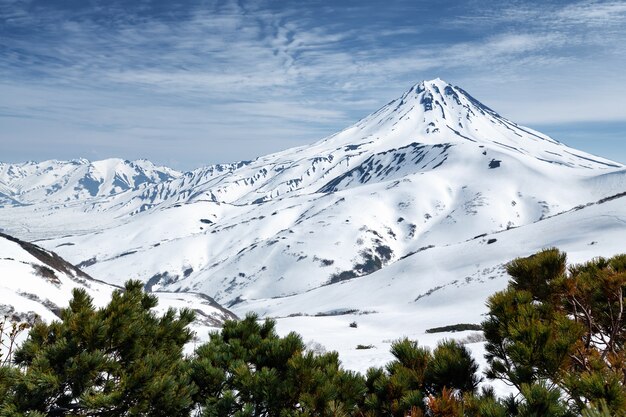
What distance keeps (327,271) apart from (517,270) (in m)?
195

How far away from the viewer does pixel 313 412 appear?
5055mm

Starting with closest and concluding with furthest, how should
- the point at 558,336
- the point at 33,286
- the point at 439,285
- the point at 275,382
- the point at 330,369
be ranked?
the point at 558,336
the point at 275,382
the point at 330,369
the point at 33,286
the point at 439,285

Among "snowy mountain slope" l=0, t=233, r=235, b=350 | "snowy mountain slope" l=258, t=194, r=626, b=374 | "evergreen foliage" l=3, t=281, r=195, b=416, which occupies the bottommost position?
"snowy mountain slope" l=258, t=194, r=626, b=374

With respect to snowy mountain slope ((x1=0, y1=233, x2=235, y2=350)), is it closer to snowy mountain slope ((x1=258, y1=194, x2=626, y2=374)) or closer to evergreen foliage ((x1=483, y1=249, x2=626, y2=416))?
snowy mountain slope ((x1=258, y1=194, x2=626, y2=374))

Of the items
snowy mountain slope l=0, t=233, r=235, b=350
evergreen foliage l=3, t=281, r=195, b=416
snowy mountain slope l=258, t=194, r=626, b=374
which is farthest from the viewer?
snowy mountain slope l=258, t=194, r=626, b=374

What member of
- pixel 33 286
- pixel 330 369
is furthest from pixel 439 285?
pixel 330 369

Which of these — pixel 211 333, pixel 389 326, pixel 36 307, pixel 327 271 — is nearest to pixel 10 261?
pixel 36 307

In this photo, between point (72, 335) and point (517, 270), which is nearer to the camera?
point (72, 335)

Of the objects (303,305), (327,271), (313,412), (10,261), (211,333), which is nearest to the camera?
(313,412)

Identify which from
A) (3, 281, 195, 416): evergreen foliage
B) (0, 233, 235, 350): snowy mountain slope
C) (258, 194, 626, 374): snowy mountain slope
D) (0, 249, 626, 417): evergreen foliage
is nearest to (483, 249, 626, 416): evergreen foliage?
(0, 249, 626, 417): evergreen foliage

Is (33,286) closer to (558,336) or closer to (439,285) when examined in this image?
(558,336)

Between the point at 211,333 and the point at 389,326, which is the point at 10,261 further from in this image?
the point at 211,333

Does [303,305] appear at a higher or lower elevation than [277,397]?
lower

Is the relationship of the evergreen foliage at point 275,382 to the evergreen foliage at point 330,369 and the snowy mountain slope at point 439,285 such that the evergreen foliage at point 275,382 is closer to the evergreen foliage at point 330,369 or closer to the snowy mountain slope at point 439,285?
the evergreen foliage at point 330,369
